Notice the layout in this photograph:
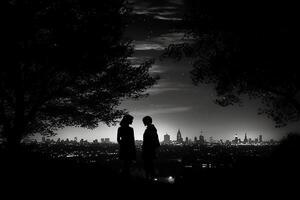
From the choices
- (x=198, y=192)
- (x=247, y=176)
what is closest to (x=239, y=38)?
(x=247, y=176)

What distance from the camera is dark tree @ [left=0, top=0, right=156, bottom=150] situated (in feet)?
57.2

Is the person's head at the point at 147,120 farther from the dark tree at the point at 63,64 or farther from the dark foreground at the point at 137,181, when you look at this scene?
the dark tree at the point at 63,64

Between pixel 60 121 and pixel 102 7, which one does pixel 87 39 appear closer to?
pixel 102 7

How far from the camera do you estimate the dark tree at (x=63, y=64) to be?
1744 cm

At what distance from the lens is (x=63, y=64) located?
18.3 m

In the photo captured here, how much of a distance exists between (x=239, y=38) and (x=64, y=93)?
943cm

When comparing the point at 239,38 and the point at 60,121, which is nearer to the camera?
the point at 239,38

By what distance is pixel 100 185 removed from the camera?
12453 mm

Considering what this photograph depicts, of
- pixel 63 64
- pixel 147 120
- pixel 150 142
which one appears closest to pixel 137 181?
pixel 150 142

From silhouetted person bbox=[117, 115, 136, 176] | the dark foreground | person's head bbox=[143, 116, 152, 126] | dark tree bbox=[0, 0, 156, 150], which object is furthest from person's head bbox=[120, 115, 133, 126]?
dark tree bbox=[0, 0, 156, 150]

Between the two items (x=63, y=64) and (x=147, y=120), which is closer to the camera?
(x=147, y=120)

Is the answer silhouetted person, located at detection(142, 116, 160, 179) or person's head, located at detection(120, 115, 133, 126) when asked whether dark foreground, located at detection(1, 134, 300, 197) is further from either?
person's head, located at detection(120, 115, 133, 126)

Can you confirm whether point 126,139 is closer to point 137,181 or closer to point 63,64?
point 137,181

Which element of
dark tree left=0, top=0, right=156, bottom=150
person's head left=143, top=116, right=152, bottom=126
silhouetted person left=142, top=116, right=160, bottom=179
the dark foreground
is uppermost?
dark tree left=0, top=0, right=156, bottom=150
